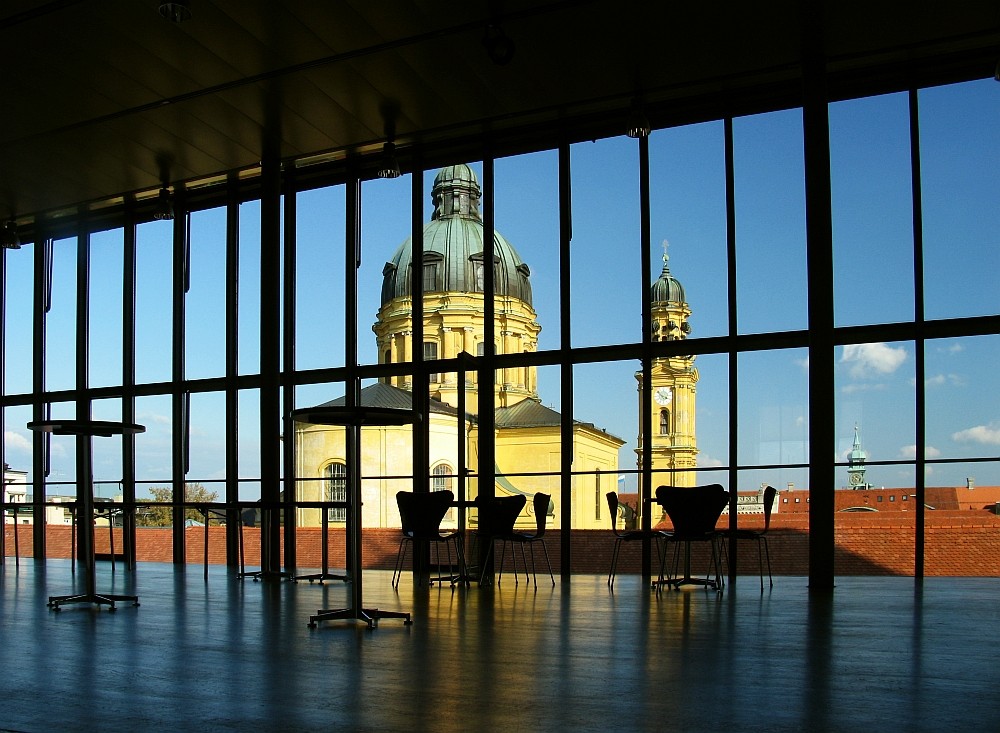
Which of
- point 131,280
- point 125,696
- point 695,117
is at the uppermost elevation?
point 695,117

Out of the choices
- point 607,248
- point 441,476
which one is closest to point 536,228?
point 607,248

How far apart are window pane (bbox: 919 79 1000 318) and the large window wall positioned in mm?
21

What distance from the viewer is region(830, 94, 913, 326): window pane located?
897cm

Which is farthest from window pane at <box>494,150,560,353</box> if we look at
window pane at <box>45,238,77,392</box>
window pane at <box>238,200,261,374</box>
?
window pane at <box>45,238,77,392</box>

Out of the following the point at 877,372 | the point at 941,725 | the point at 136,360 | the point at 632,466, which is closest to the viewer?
the point at 941,725

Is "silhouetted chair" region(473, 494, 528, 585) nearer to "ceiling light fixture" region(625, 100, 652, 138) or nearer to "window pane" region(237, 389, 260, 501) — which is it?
"ceiling light fixture" region(625, 100, 652, 138)

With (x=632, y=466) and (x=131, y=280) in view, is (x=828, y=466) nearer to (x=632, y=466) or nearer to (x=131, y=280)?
(x=632, y=466)

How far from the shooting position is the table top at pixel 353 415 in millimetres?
4857

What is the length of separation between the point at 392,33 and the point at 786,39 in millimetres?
3401

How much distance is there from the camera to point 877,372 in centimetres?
897

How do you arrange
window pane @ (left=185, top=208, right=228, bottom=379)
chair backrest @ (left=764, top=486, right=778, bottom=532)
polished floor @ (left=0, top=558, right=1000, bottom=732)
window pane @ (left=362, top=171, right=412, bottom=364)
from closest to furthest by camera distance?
1. polished floor @ (left=0, top=558, right=1000, bottom=732)
2. chair backrest @ (left=764, top=486, right=778, bottom=532)
3. window pane @ (left=362, top=171, right=412, bottom=364)
4. window pane @ (left=185, top=208, right=228, bottom=379)

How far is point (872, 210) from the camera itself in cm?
920

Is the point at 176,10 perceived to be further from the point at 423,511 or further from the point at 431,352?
the point at 431,352

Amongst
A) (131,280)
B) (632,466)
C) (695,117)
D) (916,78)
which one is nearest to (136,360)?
(131,280)
